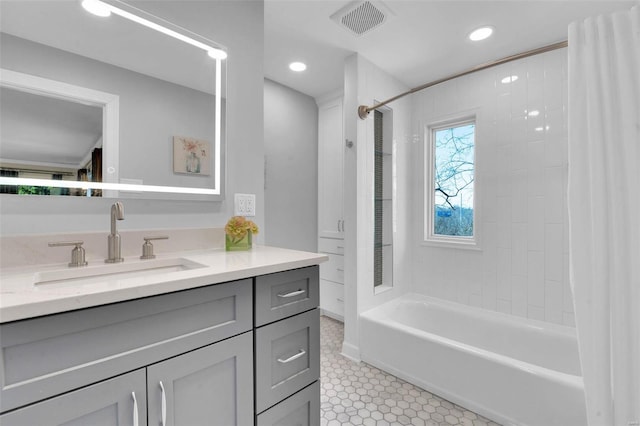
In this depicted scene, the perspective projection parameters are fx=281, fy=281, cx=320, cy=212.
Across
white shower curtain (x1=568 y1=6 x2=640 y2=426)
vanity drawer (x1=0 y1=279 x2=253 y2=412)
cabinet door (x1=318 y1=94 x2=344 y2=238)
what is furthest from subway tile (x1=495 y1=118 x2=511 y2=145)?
vanity drawer (x1=0 y1=279 x2=253 y2=412)

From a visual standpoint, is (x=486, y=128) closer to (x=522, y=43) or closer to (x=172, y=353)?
(x=522, y=43)

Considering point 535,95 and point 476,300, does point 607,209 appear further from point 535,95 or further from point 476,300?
point 476,300

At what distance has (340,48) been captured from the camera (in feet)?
7.22

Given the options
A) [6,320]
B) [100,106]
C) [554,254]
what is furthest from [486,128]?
[6,320]

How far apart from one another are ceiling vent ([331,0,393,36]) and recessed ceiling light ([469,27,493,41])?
67 cm

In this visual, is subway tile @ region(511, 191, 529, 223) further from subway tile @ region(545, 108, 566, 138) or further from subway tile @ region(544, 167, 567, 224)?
subway tile @ region(545, 108, 566, 138)

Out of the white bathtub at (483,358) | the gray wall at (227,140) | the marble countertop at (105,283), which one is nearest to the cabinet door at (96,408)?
the marble countertop at (105,283)

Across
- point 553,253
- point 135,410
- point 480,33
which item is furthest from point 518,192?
point 135,410

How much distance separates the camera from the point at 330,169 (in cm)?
312

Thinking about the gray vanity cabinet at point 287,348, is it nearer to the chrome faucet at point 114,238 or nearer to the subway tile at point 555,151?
the chrome faucet at point 114,238


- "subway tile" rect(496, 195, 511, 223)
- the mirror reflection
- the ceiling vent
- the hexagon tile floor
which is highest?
the ceiling vent

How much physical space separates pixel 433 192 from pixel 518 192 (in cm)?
72

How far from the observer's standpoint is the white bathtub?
4.73 feet

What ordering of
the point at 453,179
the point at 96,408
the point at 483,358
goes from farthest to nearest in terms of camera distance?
1. the point at 453,179
2. the point at 483,358
3. the point at 96,408
